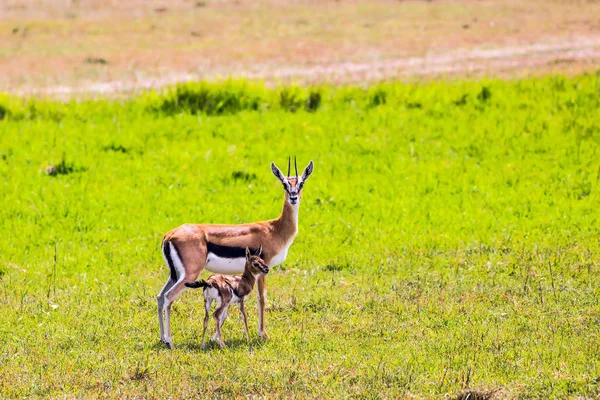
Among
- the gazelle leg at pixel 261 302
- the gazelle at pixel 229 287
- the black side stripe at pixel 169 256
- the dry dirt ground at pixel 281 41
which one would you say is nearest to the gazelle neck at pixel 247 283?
the gazelle at pixel 229 287

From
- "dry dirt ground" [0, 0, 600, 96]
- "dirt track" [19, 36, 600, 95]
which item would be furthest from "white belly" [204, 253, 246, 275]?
"dry dirt ground" [0, 0, 600, 96]

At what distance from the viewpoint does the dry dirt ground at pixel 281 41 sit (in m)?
25.2

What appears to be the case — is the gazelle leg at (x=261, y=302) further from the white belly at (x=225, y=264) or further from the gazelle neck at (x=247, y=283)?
the white belly at (x=225, y=264)

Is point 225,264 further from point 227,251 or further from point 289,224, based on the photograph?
point 289,224

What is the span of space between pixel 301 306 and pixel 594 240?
201 inches

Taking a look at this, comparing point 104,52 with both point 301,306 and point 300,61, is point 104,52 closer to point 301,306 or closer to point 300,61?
point 300,61

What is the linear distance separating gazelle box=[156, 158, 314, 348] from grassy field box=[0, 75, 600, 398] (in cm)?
52

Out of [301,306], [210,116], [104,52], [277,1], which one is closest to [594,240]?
[301,306]

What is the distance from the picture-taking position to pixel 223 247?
1002 centimetres

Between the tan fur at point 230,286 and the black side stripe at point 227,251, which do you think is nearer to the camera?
the tan fur at point 230,286

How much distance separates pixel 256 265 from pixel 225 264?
55 centimetres

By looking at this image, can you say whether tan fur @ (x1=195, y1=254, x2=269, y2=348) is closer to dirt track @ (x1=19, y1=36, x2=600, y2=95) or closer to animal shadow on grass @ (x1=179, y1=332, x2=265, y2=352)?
animal shadow on grass @ (x1=179, y1=332, x2=265, y2=352)

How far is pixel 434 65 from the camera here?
2561 centimetres

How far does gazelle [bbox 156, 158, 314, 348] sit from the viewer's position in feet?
32.4
